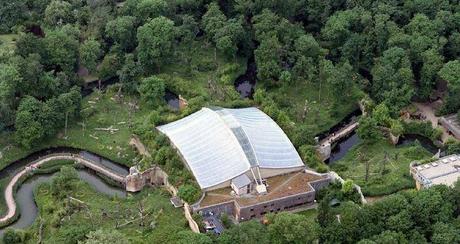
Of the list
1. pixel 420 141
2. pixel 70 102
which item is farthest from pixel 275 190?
pixel 70 102

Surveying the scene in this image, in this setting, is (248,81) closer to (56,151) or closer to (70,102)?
(70,102)

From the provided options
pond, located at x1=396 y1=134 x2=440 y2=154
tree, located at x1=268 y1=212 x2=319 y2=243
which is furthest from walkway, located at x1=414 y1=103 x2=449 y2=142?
tree, located at x1=268 y1=212 x2=319 y2=243

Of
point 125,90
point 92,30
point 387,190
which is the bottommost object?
point 387,190

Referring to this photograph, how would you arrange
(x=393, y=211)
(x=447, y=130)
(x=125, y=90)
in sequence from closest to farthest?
(x=393, y=211) → (x=447, y=130) → (x=125, y=90)

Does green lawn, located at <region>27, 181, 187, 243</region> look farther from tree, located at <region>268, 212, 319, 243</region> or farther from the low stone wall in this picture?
the low stone wall

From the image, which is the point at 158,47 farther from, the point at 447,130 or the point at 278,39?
the point at 447,130

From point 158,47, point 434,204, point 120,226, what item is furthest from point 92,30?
point 434,204
